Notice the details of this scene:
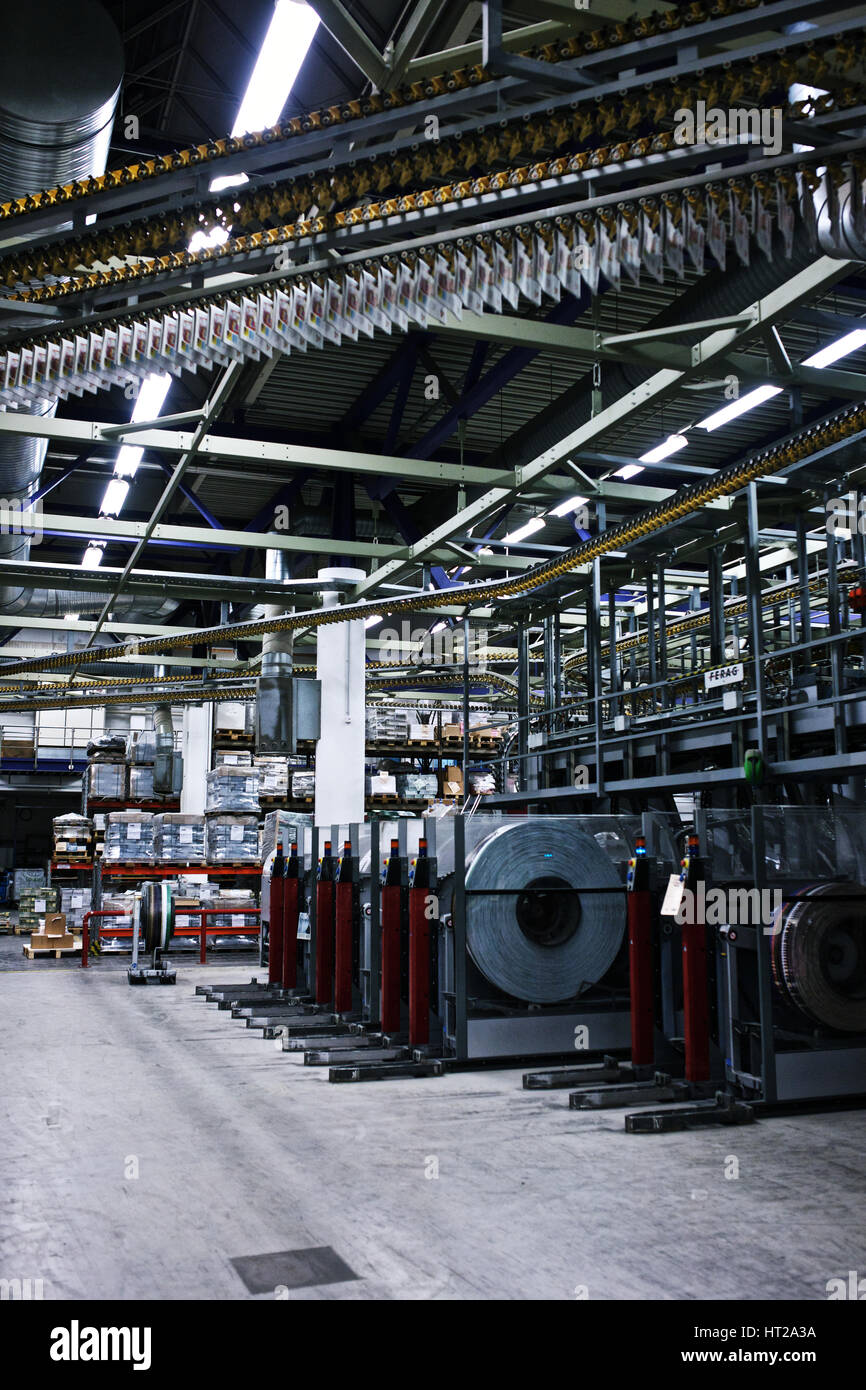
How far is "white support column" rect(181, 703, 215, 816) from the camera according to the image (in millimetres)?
19203

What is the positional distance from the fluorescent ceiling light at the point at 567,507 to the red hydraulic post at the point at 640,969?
5599 millimetres

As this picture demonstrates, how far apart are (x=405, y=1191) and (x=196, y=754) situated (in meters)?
15.9

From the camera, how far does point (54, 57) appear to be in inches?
182

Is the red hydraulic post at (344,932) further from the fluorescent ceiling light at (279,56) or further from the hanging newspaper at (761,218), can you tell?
the hanging newspaper at (761,218)

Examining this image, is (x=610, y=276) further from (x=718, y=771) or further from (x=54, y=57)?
(x=718, y=771)

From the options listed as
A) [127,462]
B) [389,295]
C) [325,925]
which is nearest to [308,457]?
[127,462]

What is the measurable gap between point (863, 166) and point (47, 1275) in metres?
4.87

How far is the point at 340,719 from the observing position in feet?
39.6

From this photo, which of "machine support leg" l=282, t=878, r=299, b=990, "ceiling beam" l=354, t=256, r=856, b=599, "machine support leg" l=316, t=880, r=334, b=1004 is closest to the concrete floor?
"machine support leg" l=316, t=880, r=334, b=1004

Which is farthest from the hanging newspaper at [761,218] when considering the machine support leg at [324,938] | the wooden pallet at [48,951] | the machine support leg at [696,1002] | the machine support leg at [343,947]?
the wooden pallet at [48,951]

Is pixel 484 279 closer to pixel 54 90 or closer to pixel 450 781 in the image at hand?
pixel 54 90

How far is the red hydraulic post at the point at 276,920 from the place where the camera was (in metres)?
10.2

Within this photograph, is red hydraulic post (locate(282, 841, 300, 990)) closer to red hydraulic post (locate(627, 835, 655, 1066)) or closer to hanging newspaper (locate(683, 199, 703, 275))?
red hydraulic post (locate(627, 835, 655, 1066))

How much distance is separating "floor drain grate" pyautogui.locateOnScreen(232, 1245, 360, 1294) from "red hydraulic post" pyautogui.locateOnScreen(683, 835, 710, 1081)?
107 inches
